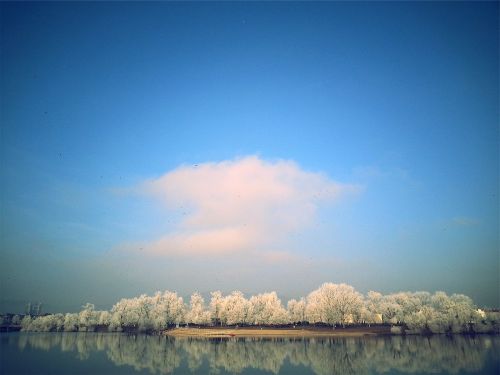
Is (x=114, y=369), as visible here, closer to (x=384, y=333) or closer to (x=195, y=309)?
→ (x=384, y=333)

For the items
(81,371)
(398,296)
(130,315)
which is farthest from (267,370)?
(130,315)

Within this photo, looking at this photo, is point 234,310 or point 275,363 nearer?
point 275,363

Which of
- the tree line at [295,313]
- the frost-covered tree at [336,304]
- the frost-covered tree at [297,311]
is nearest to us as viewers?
the tree line at [295,313]

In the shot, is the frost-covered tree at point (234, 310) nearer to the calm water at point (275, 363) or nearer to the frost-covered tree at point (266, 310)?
the frost-covered tree at point (266, 310)

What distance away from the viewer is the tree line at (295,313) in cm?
9950

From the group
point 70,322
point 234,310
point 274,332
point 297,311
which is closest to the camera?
point 274,332

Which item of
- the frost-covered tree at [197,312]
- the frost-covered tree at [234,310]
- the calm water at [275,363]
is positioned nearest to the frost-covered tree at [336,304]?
the frost-covered tree at [234,310]

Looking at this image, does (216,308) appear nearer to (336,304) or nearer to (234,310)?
(234,310)

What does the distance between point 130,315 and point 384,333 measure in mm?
94891

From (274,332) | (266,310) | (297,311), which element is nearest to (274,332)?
(274,332)

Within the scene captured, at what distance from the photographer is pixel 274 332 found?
109 metres

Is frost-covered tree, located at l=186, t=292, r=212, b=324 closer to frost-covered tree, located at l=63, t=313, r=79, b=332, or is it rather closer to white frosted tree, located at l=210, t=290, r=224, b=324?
white frosted tree, located at l=210, t=290, r=224, b=324

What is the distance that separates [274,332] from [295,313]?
102 ft

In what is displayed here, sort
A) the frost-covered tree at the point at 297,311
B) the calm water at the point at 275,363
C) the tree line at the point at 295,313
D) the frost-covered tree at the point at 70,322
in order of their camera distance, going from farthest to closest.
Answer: the frost-covered tree at the point at 70,322, the frost-covered tree at the point at 297,311, the tree line at the point at 295,313, the calm water at the point at 275,363
